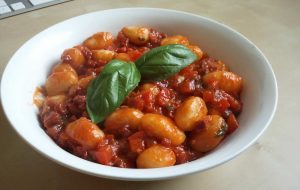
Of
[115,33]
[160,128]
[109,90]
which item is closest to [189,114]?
[160,128]

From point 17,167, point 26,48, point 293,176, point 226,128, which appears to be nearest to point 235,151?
point 226,128

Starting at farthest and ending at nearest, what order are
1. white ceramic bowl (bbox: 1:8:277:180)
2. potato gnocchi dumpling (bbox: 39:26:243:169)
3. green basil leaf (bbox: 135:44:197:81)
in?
green basil leaf (bbox: 135:44:197:81) < potato gnocchi dumpling (bbox: 39:26:243:169) < white ceramic bowl (bbox: 1:8:277:180)

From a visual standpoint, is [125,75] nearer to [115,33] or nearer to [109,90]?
[109,90]

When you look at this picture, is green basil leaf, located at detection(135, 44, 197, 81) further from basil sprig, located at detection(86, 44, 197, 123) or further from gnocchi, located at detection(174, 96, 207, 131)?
gnocchi, located at detection(174, 96, 207, 131)

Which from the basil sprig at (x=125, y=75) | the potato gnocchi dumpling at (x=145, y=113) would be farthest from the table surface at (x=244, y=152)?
the basil sprig at (x=125, y=75)

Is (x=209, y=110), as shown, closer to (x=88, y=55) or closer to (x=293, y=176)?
(x=293, y=176)

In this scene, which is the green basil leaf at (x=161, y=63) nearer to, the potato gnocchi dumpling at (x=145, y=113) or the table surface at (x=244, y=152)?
the potato gnocchi dumpling at (x=145, y=113)

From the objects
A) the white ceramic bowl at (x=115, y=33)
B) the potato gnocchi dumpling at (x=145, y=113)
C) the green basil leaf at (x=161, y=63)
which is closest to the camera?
the white ceramic bowl at (x=115, y=33)

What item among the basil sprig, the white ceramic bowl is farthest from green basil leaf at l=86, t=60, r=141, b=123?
the white ceramic bowl
